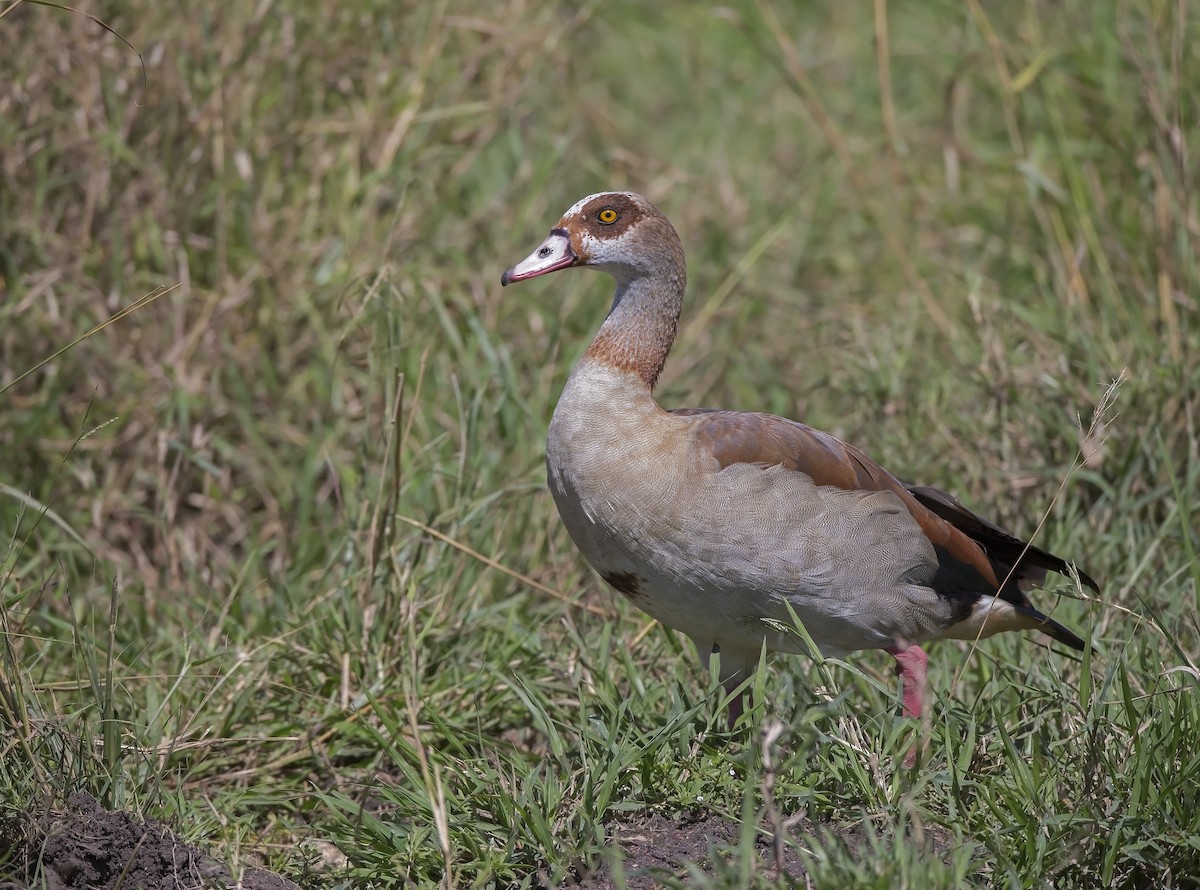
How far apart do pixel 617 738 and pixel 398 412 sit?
1.04 m

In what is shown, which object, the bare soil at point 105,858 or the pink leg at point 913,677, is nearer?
the bare soil at point 105,858

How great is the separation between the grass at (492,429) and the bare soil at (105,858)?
7cm

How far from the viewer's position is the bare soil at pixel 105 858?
2869mm

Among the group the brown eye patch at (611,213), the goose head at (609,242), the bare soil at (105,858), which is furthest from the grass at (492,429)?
the brown eye patch at (611,213)

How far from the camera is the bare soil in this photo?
113 inches

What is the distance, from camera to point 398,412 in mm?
3721

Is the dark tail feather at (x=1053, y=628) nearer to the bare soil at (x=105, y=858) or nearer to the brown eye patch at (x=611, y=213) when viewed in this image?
the brown eye patch at (x=611, y=213)

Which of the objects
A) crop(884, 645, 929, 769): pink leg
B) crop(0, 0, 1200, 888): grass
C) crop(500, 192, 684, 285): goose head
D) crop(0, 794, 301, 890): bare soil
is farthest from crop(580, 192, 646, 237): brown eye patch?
crop(0, 794, 301, 890): bare soil

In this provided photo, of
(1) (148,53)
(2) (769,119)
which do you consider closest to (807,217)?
(2) (769,119)

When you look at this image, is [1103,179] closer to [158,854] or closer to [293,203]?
[293,203]

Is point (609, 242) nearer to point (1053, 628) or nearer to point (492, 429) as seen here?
point (492, 429)

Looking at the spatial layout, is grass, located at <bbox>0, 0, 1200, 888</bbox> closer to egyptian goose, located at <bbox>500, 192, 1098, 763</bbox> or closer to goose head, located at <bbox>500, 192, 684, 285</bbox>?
egyptian goose, located at <bbox>500, 192, 1098, 763</bbox>

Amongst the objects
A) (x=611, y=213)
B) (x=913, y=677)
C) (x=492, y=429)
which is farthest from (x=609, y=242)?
(x=913, y=677)

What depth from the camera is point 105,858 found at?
2902 mm
